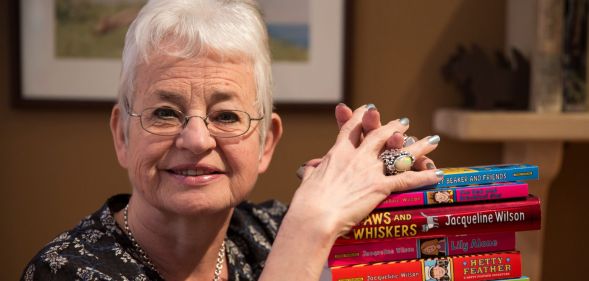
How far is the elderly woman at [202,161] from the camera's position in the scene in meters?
1.16

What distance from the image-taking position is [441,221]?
1132 mm

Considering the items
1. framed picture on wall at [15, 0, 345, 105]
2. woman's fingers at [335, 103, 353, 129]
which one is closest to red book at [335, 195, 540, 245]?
woman's fingers at [335, 103, 353, 129]

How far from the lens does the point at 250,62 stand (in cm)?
134

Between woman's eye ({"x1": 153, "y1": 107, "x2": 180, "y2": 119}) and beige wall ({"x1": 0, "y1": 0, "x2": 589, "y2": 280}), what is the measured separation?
3.48 ft

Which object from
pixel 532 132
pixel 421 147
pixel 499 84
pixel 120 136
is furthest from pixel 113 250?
pixel 499 84

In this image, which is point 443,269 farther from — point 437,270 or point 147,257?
point 147,257

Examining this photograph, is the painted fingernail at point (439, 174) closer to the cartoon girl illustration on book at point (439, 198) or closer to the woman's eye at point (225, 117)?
the cartoon girl illustration on book at point (439, 198)

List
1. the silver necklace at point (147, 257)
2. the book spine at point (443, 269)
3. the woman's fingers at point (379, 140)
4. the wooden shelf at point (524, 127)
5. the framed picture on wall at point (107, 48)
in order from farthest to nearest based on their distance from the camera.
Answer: the framed picture on wall at point (107, 48) → the wooden shelf at point (524, 127) → the silver necklace at point (147, 257) → the woman's fingers at point (379, 140) → the book spine at point (443, 269)

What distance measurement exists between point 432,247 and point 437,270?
4cm

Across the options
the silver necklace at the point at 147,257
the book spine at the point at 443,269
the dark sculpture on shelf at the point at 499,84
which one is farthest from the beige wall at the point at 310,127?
the book spine at the point at 443,269

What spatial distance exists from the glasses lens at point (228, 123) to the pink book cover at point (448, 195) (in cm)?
33

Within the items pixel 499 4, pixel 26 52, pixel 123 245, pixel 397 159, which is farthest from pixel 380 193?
pixel 26 52

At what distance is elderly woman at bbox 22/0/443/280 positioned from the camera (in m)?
1.16

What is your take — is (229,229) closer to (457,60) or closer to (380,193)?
(380,193)
